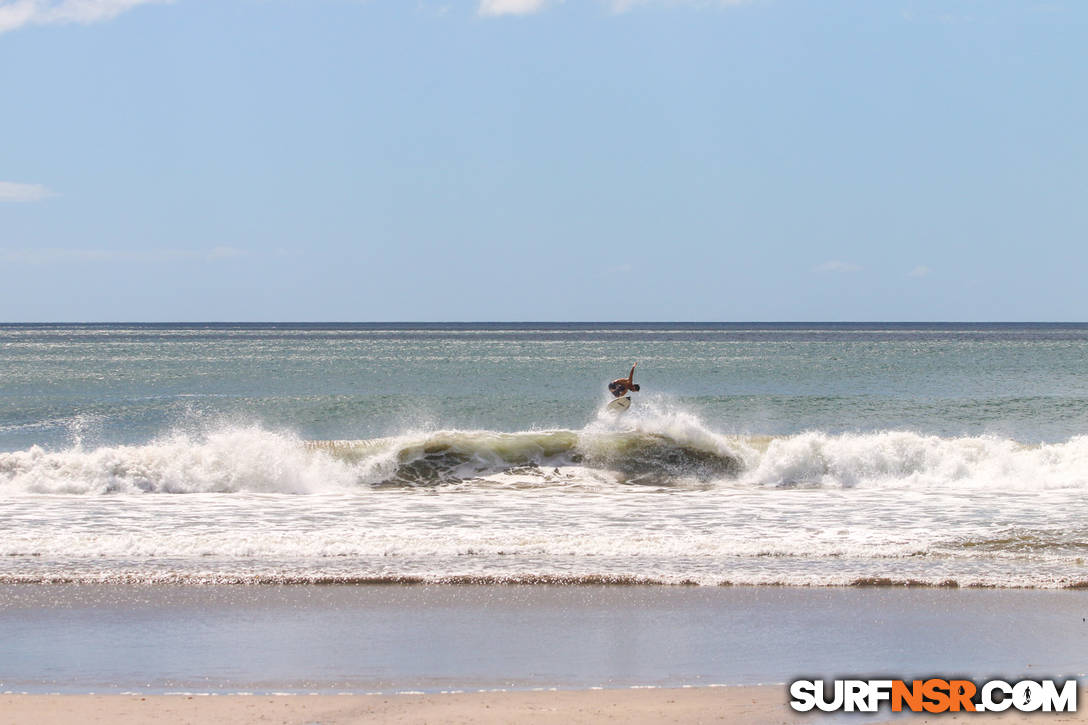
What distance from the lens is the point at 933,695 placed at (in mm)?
8547

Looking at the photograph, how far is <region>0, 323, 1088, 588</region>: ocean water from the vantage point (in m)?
13.6

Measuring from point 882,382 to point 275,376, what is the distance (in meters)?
30.8

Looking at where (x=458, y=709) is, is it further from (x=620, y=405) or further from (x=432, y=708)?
(x=620, y=405)

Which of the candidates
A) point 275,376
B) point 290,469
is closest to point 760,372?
point 275,376

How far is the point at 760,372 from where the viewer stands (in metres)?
58.2

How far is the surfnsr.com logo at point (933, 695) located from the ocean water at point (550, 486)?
3.66m

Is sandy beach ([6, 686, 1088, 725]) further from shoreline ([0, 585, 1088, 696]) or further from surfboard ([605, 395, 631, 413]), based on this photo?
surfboard ([605, 395, 631, 413])

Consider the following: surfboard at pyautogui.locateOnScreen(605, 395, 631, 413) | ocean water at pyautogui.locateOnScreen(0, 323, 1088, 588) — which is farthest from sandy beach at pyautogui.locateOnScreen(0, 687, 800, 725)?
surfboard at pyautogui.locateOnScreen(605, 395, 631, 413)

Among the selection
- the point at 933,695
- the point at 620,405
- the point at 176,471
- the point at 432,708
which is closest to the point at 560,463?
the point at 620,405

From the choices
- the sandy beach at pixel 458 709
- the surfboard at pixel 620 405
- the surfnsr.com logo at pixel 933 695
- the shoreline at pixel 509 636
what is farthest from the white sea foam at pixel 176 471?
the surfnsr.com logo at pixel 933 695

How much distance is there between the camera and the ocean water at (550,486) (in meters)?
13.6

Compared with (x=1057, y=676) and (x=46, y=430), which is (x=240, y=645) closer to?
(x=1057, y=676)

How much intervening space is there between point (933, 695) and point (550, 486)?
47.7 feet

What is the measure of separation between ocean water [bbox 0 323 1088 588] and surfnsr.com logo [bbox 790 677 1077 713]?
144 inches
